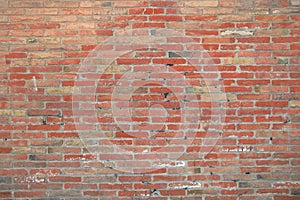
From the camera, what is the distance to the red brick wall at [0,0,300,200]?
240cm

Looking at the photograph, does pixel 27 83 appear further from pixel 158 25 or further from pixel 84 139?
pixel 158 25

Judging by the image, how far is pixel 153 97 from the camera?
242cm

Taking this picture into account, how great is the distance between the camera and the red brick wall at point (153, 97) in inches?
94.4

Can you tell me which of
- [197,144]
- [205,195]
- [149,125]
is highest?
[149,125]

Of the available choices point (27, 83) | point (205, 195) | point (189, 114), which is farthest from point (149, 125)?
point (27, 83)

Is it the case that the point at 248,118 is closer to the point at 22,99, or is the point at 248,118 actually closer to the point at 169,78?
the point at 169,78

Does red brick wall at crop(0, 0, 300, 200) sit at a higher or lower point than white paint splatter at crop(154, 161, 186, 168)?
higher

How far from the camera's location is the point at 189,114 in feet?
7.92

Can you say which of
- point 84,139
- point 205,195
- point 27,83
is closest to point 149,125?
point 84,139

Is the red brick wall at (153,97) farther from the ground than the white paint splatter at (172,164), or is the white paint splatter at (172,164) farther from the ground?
the red brick wall at (153,97)

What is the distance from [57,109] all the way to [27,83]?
1.00 feet

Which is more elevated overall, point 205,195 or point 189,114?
point 189,114

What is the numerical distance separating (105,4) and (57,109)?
89 cm

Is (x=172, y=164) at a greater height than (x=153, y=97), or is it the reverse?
(x=153, y=97)
